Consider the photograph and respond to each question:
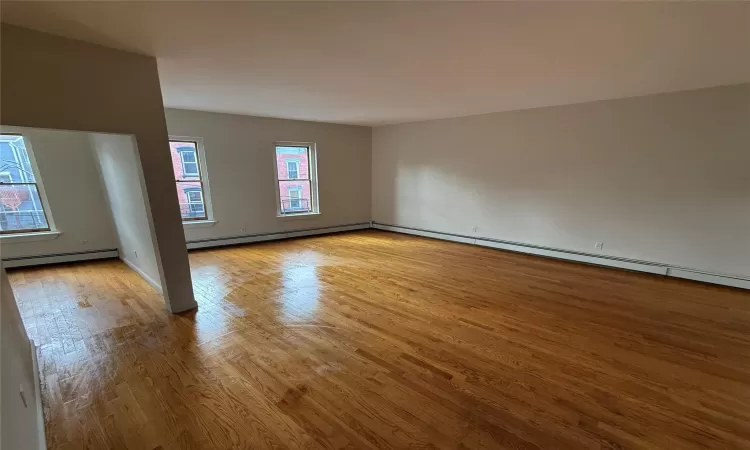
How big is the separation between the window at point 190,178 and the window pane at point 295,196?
58.1 inches

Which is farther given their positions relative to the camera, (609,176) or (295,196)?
(295,196)

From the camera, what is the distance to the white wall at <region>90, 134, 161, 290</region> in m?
3.03

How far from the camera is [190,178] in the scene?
17.3ft

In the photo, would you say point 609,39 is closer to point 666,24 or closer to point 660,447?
point 666,24

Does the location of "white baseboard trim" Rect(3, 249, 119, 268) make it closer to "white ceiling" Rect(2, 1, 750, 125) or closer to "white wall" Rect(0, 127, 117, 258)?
"white wall" Rect(0, 127, 117, 258)

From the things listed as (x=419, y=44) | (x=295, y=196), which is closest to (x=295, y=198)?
(x=295, y=196)

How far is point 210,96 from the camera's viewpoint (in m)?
4.05

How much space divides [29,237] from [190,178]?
2.23 m

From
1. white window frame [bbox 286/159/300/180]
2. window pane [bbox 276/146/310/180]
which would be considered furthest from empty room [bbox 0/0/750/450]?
white window frame [bbox 286/159/300/180]

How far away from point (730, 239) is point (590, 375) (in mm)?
3299

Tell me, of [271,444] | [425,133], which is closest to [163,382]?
[271,444]

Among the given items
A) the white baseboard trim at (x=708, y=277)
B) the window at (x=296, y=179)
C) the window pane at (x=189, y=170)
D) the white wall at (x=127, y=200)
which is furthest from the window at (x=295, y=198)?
the white baseboard trim at (x=708, y=277)

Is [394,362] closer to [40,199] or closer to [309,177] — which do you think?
[309,177]

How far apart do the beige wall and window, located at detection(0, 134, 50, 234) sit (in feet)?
10.8
